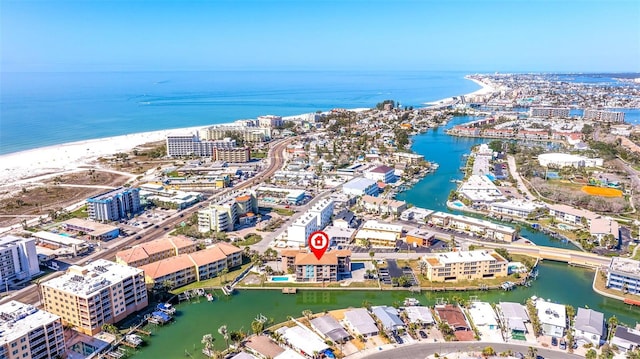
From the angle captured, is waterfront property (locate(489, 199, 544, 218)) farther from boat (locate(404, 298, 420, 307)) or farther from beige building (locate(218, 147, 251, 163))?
beige building (locate(218, 147, 251, 163))

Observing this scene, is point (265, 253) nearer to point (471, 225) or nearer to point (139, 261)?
point (139, 261)

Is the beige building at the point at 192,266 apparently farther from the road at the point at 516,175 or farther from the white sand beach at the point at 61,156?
the white sand beach at the point at 61,156

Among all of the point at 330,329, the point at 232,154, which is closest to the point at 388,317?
the point at 330,329

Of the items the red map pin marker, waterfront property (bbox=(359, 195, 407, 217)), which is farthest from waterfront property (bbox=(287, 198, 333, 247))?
waterfront property (bbox=(359, 195, 407, 217))

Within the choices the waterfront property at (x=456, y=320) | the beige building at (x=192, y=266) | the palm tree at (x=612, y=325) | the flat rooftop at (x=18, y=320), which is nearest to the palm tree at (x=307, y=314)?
the waterfront property at (x=456, y=320)

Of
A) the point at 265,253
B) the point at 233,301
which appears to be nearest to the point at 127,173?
the point at 265,253

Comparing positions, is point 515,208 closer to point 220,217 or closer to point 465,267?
point 465,267

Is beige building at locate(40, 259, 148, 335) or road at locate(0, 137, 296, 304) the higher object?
beige building at locate(40, 259, 148, 335)
